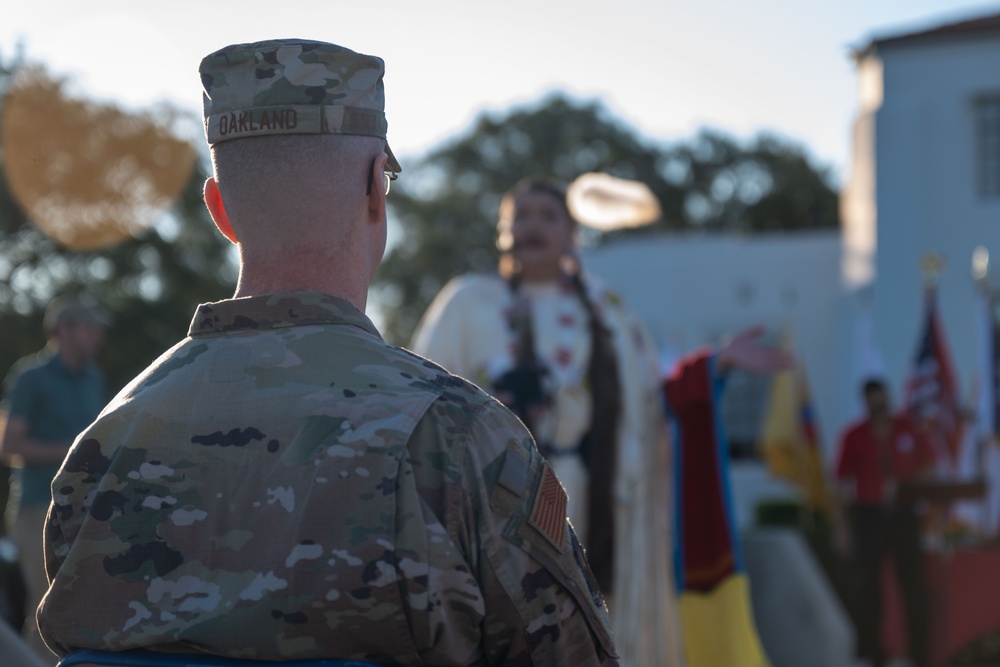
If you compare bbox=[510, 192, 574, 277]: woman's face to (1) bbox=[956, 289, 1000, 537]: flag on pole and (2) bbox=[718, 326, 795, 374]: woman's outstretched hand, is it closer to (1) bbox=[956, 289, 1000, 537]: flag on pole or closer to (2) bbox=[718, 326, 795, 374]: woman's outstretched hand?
(2) bbox=[718, 326, 795, 374]: woman's outstretched hand

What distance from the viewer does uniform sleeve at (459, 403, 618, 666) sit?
1680 millimetres

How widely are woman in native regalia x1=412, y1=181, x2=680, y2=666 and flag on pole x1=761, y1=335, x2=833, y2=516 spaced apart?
12.1 meters

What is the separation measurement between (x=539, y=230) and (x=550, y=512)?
12.1 feet

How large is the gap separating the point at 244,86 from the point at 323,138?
13 cm

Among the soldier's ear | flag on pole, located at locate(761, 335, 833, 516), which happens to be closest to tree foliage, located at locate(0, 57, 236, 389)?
flag on pole, located at locate(761, 335, 833, 516)

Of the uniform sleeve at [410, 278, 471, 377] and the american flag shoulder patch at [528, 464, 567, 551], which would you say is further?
the uniform sleeve at [410, 278, 471, 377]

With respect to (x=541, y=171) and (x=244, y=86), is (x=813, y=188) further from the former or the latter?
(x=244, y=86)

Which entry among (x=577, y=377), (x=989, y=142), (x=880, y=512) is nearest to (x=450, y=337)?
(x=577, y=377)

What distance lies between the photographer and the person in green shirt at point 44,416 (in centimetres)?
622

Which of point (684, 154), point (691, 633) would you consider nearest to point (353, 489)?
point (691, 633)

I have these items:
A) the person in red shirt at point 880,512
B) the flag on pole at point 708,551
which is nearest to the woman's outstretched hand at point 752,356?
the flag on pole at point 708,551

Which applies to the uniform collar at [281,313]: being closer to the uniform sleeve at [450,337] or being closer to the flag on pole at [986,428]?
the uniform sleeve at [450,337]

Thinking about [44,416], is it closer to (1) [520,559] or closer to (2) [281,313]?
(2) [281,313]

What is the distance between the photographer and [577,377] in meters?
5.32
